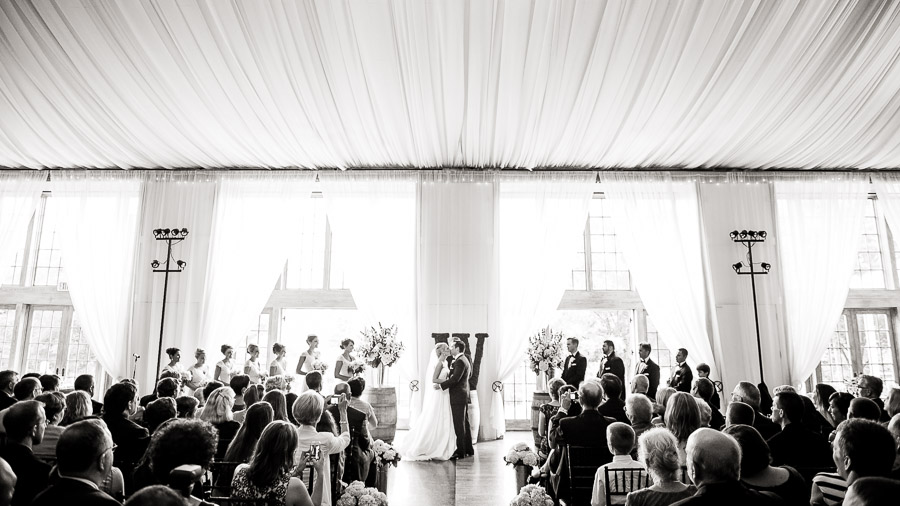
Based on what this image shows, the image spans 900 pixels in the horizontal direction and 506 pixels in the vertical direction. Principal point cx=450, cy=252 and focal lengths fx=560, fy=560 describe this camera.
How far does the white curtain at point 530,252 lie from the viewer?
9141 millimetres

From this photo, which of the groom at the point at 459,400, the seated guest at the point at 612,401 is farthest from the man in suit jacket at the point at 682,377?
the seated guest at the point at 612,401

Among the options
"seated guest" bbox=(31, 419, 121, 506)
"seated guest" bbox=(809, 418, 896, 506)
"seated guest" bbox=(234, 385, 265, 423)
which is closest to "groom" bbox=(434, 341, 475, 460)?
"seated guest" bbox=(234, 385, 265, 423)

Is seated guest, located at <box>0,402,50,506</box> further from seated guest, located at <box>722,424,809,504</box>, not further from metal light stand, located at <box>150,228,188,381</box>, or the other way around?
metal light stand, located at <box>150,228,188,381</box>

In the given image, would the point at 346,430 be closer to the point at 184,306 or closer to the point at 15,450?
the point at 15,450

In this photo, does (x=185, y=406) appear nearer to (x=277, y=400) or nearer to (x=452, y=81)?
(x=277, y=400)

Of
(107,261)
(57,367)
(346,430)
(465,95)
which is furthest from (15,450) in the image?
(57,367)

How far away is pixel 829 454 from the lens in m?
3.46

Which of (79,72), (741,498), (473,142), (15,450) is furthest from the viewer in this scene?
(473,142)

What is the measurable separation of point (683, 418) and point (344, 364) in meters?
5.58

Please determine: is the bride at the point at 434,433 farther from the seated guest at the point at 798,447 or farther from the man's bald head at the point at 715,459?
the man's bald head at the point at 715,459

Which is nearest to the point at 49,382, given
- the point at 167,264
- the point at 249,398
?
the point at 249,398

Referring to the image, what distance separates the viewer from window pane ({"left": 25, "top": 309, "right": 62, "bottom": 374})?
993 cm

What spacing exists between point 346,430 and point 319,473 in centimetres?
151

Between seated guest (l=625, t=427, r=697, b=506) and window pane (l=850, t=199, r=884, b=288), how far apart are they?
9.58 m
